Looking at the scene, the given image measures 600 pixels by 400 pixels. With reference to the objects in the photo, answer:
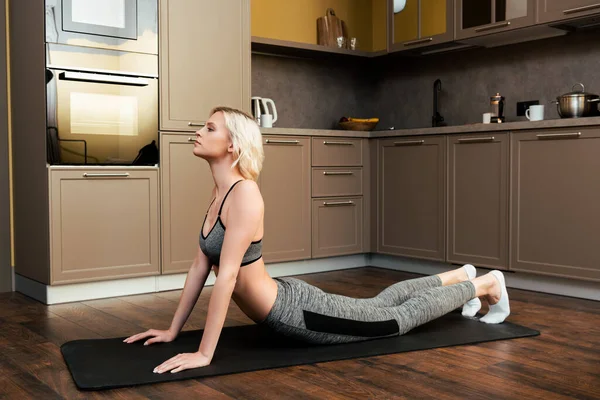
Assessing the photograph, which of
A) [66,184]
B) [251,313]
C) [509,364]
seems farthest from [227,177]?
[66,184]

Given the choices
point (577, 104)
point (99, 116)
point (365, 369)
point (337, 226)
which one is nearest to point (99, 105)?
point (99, 116)

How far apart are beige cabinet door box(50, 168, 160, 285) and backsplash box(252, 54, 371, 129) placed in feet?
4.83

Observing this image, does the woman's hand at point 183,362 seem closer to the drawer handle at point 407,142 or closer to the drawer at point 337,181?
the drawer at point 337,181

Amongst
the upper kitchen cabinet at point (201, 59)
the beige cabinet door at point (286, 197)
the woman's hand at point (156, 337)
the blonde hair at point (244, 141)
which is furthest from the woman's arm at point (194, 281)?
the beige cabinet door at point (286, 197)

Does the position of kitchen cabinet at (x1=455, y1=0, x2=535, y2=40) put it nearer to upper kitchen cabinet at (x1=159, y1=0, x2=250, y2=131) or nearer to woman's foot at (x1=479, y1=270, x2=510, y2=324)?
upper kitchen cabinet at (x1=159, y1=0, x2=250, y2=131)

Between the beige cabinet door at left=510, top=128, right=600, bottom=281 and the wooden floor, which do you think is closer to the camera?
the wooden floor

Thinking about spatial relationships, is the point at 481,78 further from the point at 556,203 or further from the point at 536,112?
the point at 556,203

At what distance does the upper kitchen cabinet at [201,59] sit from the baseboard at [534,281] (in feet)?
5.03

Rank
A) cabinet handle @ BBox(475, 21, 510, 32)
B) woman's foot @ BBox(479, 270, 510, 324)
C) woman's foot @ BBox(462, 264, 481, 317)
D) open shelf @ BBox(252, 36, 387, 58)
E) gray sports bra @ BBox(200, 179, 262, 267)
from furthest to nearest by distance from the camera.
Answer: open shelf @ BBox(252, 36, 387, 58), cabinet handle @ BBox(475, 21, 510, 32), woman's foot @ BBox(462, 264, 481, 317), woman's foot @ BBox(479, 270, 510, 324), gray sports bra @ BBox(200, 179, 262, 267)

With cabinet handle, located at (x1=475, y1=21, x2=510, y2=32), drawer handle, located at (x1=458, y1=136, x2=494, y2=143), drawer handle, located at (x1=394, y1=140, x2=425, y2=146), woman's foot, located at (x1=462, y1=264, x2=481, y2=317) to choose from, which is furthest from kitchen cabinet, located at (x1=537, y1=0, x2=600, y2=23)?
woman's foot, located at (x1=462, y1=264, x2=481, y2=317)

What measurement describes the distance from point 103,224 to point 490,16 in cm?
258

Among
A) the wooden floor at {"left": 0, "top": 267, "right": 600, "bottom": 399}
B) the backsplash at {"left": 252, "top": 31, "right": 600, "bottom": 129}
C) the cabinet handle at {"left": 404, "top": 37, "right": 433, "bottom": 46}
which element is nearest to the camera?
the wooden floor at {"left": 0, "top": 267, "right": 600, "bottom": 399}

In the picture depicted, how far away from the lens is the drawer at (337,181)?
4.88 m

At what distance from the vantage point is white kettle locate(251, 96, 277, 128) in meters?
4.72
